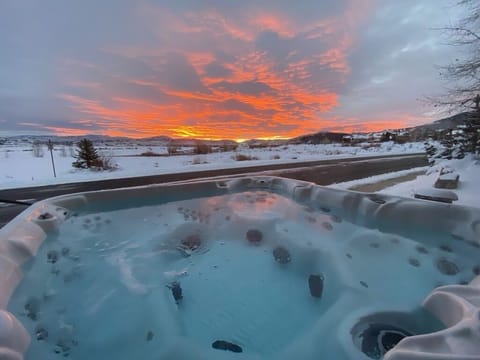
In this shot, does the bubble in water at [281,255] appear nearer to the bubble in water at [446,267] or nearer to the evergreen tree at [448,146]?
the bubble in water at [446,267]

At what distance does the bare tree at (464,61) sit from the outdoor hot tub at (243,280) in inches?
167

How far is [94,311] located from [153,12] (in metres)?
4.33

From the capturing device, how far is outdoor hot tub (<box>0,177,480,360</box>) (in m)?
1.50

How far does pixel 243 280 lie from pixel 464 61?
22.0 ft

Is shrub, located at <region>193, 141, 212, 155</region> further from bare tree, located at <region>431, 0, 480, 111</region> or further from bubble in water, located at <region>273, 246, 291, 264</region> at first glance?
bubble in water, located at <region>273, 246, 291, 264</region>

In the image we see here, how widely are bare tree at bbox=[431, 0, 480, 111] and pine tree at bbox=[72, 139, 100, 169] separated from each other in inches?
468

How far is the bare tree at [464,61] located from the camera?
4.86m

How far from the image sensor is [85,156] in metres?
9.80

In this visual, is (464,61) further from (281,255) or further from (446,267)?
(281,255)

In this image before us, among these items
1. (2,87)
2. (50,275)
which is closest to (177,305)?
(50,275)

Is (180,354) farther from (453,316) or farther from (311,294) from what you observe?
(453,316)

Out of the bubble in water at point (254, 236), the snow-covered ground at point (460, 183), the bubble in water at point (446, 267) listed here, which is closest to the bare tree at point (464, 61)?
the snow-covered ground at point (460, 183)

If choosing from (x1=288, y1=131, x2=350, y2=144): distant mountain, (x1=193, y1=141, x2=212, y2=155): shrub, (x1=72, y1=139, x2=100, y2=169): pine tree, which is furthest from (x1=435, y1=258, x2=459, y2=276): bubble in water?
(x1=288, y1=131, x2=350, y2=144): distant mountain

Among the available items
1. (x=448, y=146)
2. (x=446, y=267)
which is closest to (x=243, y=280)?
(x=446, y=267)
